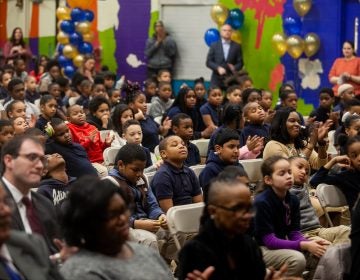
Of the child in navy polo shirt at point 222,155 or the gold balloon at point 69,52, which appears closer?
the child in navy polo shirt at point 222,155

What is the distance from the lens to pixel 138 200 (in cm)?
A: 576

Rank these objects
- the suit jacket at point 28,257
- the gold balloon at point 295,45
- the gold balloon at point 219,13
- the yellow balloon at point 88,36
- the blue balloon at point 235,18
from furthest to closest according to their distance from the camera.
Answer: the yellow balloon at point 88,36
the blue balloon at point 235,18
the gold balloon at point 219,13
the gold balloon at point 295,45
the suit jacket at point 28,257

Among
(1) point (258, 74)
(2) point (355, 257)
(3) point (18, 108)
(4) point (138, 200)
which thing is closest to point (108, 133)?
(3) point (18, 108)

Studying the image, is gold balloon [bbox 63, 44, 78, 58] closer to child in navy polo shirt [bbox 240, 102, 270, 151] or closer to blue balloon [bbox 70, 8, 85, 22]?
blue balloon [bbox 70, 8, 85, 22]

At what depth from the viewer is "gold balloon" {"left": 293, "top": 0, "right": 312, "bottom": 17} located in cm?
1279

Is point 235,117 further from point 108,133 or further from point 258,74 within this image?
point 258,74

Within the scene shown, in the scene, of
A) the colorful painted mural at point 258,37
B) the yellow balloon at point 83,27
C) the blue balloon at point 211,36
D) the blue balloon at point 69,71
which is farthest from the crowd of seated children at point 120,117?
the yellow balloon at point 83,27

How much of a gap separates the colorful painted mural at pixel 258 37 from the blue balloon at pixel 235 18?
14cm

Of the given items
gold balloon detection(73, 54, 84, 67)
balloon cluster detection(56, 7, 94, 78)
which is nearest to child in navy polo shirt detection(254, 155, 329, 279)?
gold balloon detection(73, 54, 84, 67)

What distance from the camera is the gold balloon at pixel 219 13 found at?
44.5 feet

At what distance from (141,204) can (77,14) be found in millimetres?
10396

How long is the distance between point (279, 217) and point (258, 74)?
346 inches

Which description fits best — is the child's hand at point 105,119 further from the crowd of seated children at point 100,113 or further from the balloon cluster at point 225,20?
the balloon cluster at point 225,20

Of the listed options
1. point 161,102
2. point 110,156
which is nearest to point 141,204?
point 110,156
